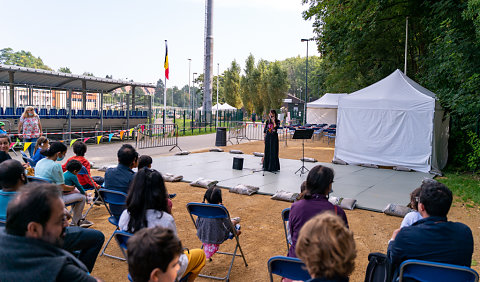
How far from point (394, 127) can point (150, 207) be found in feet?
37.3

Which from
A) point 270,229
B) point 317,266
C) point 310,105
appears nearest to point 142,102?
point 310,105

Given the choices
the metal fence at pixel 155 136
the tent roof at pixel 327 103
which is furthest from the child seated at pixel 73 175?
the tent roof at pixel 327 103

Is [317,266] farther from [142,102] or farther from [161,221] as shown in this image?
[142,102]

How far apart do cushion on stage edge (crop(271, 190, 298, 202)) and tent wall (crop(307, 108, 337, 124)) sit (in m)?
23.8

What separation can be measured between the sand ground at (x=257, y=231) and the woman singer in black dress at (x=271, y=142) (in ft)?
9.74

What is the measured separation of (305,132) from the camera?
35.9ft

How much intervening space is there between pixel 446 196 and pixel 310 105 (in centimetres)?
2316

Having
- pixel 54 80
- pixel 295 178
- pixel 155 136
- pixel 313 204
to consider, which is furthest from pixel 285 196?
pixel 54 80

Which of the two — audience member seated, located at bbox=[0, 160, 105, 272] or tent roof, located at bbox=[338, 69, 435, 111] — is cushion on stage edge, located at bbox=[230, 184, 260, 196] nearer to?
audience member seated, located at bbox=[0, 160, 105, 272]

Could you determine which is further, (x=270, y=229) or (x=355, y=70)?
(x=355, y=70)

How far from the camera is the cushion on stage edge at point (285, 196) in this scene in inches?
314

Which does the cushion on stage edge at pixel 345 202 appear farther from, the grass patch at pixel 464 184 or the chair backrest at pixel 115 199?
the chair backrest at pixel 115 199

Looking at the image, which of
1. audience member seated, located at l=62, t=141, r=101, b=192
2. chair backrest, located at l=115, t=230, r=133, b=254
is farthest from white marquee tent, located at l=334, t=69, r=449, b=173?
chair backrest, located at l=115, t=230, r=133, b=254

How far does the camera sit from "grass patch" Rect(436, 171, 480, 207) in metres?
8.80
